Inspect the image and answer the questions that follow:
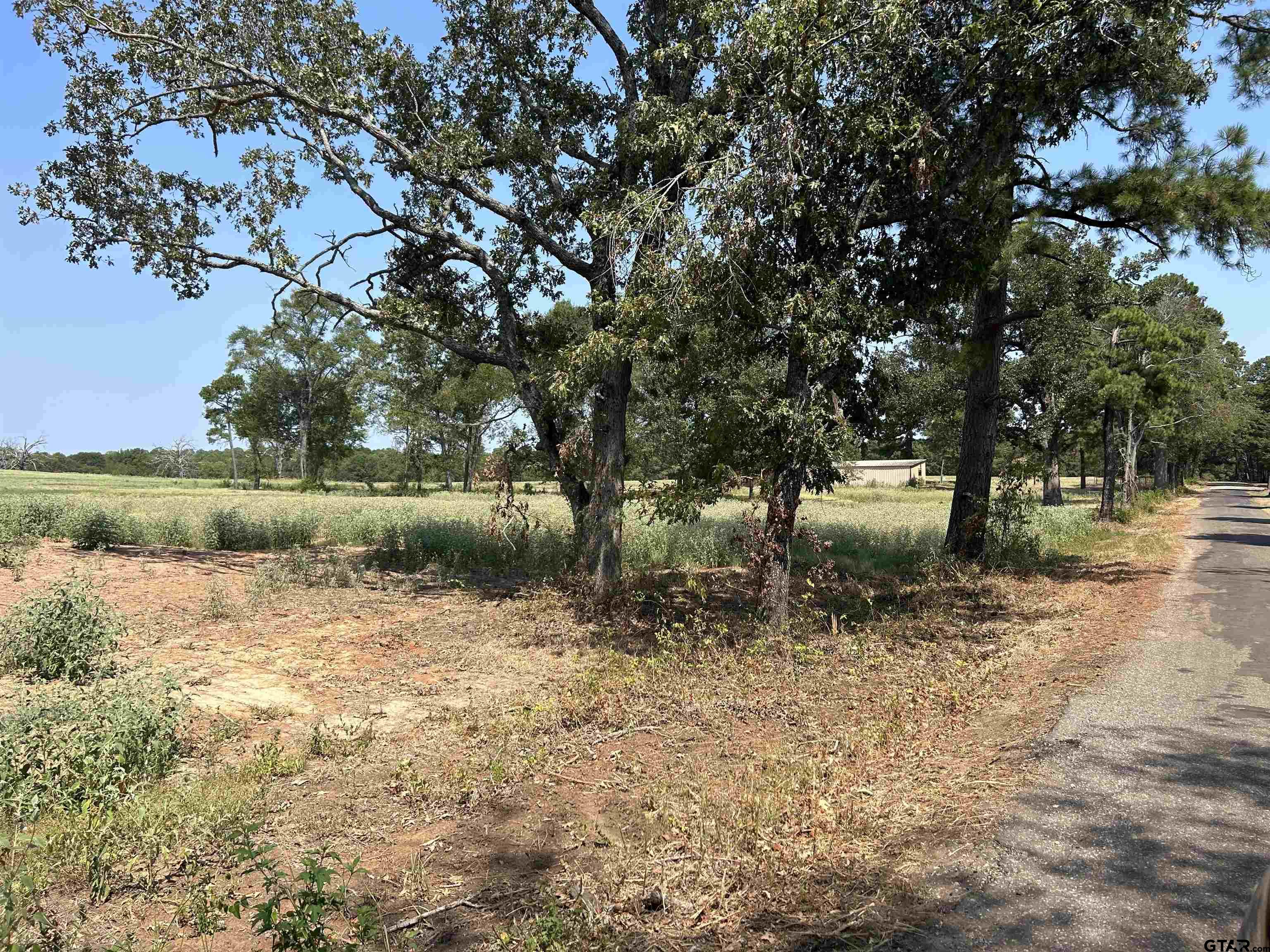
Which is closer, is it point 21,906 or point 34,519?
point 21,906

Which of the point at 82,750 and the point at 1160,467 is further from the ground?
the point at 1160,467

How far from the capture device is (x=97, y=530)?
50.0 feet

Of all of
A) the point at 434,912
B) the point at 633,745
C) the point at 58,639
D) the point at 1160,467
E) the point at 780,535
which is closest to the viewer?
the point at 434,912

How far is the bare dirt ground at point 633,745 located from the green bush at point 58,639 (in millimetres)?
286

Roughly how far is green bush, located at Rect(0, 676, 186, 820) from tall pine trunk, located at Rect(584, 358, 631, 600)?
6.85 meters

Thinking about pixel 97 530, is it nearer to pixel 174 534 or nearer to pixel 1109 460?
pixel 174 534

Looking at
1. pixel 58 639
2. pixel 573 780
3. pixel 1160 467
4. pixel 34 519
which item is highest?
pixel 1160 467

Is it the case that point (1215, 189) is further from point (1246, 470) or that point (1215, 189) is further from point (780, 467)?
point (1246, 470)

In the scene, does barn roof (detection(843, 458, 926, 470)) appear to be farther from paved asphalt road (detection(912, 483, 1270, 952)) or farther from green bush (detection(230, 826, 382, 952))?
green bush (detection(230, 826, 382, 952))

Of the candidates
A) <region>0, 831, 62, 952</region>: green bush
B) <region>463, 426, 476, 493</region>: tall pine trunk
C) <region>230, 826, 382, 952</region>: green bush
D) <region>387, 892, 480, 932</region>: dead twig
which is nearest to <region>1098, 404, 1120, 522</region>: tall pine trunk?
<region>387, 892, 480, 932</region>: dead twig

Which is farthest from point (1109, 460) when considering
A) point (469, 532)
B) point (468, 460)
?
point (468, 460)

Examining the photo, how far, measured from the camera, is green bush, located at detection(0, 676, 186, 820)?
440cm

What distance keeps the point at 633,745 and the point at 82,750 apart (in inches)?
144

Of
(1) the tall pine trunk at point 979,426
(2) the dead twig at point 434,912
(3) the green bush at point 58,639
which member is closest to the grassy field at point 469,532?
(1) the tall pine trunk at point 979,426
